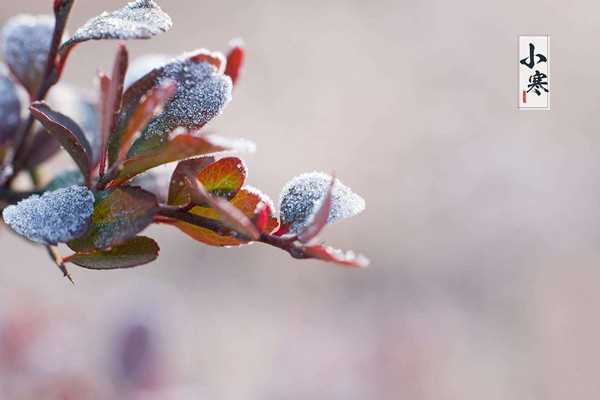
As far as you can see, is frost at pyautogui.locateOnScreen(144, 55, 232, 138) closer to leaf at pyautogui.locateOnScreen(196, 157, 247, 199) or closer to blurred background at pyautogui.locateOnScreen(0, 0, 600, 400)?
leaf at pyautogui.locateOnScreen(196, 157, 247, 199)

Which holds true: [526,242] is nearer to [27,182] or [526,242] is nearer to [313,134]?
[313,134]

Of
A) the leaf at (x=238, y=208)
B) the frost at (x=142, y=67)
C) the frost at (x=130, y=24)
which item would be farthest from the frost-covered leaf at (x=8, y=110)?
the leaf at (x=238, y=208)

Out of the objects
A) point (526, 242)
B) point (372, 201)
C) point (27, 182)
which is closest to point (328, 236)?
point (372, 201)

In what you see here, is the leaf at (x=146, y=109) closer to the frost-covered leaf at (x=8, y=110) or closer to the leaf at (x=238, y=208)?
the leaf at (x=238, y=208)

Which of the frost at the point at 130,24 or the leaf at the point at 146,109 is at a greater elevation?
the frost at the point at 130,24

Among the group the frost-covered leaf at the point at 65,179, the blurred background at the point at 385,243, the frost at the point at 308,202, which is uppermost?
the frost at the point at 308,202

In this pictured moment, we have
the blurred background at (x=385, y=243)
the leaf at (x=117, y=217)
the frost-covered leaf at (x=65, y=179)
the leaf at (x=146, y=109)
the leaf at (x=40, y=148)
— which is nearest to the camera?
the leaf at (x=146, y=109)

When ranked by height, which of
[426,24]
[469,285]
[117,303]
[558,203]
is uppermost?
[426,24]

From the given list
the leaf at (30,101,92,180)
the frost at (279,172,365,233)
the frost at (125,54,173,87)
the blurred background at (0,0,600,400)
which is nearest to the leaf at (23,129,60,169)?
the frost at (125,54,173,87)
